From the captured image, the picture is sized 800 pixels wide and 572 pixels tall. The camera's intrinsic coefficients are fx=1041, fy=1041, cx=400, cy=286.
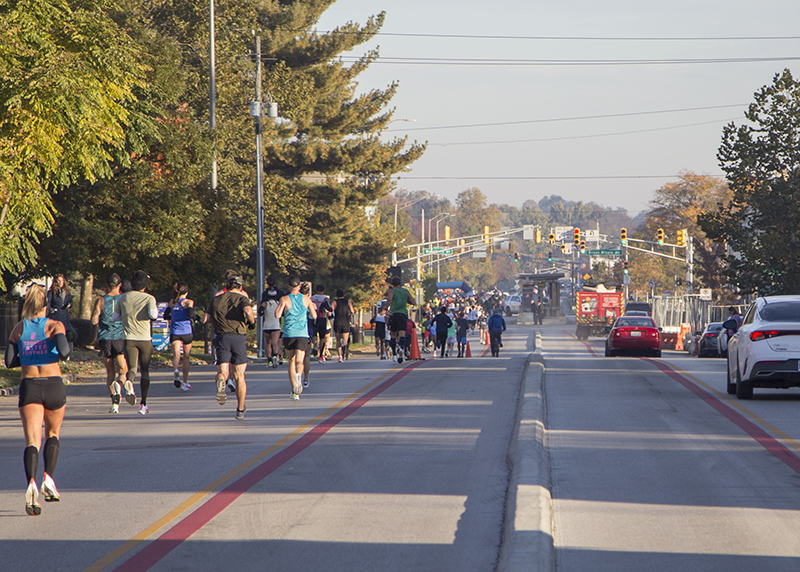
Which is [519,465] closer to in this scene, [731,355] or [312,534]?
[312,534]

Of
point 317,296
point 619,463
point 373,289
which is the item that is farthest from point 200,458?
point 373,289

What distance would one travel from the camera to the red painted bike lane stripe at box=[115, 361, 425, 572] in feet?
21.5

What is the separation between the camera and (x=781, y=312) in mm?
16797

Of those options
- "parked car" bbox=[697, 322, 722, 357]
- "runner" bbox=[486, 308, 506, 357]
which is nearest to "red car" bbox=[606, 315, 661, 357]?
"parked car" bbox=[697, 322, 722, 357]

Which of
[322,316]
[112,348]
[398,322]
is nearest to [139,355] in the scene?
[112,348]

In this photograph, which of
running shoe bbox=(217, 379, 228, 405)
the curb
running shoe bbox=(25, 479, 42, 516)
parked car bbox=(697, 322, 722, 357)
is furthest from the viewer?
parked car bbox=(697, 322, 722, 357)

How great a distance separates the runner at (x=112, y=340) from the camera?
14.9 metres

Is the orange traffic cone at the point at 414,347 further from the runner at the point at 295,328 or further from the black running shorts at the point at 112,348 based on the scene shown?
the black running shorts at the point at 112,348

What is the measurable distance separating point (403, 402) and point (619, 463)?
611cm

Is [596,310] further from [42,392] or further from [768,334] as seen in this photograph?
[42,392]

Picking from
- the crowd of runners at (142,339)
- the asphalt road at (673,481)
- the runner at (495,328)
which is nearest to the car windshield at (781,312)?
the asphalt road at (673,481)

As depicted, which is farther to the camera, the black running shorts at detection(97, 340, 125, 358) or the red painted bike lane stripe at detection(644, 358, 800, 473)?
the black running shorts at detection(97, 340, 125, 358)

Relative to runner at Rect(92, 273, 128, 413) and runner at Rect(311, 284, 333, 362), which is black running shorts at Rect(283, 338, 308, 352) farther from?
runner at Rect(311, 284, 333, 362)

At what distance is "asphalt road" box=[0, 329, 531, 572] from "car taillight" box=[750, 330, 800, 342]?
396 centimetres
